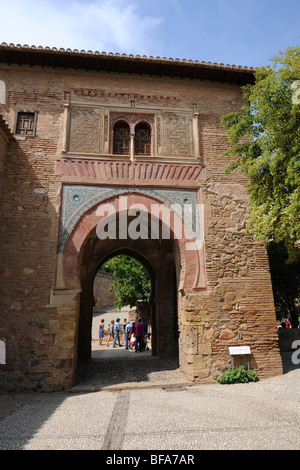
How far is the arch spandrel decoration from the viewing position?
23.0 ft

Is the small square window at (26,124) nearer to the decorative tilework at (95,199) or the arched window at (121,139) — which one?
the decorative tilework at (95,199)

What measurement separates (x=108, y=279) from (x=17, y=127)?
26648 mm

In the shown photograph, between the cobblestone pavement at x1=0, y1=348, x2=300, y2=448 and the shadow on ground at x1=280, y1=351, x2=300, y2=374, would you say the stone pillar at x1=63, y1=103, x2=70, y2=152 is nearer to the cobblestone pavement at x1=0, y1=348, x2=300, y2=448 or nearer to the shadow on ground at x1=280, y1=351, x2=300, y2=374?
the cobblestone pavement at x1=0, y1=348, x2=300, y2=448

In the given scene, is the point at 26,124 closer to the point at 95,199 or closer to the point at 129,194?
the point at 95,199

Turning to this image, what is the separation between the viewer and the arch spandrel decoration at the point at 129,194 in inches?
276

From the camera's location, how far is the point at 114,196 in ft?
24.0

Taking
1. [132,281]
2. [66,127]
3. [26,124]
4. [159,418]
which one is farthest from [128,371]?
[132,281]

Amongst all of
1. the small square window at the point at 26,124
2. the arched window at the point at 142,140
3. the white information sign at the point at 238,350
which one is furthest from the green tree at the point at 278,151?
the small square window at the point at 26,124

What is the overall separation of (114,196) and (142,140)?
191cm

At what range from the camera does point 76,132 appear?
7648mm

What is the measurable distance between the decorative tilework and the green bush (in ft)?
10.9

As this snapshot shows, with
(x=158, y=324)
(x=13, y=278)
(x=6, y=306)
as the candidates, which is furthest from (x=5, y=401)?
(x=158, y=324)

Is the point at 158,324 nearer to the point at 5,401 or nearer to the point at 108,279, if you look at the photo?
the point at 5,401

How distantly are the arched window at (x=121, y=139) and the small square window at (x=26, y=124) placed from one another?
2080 millimetres
